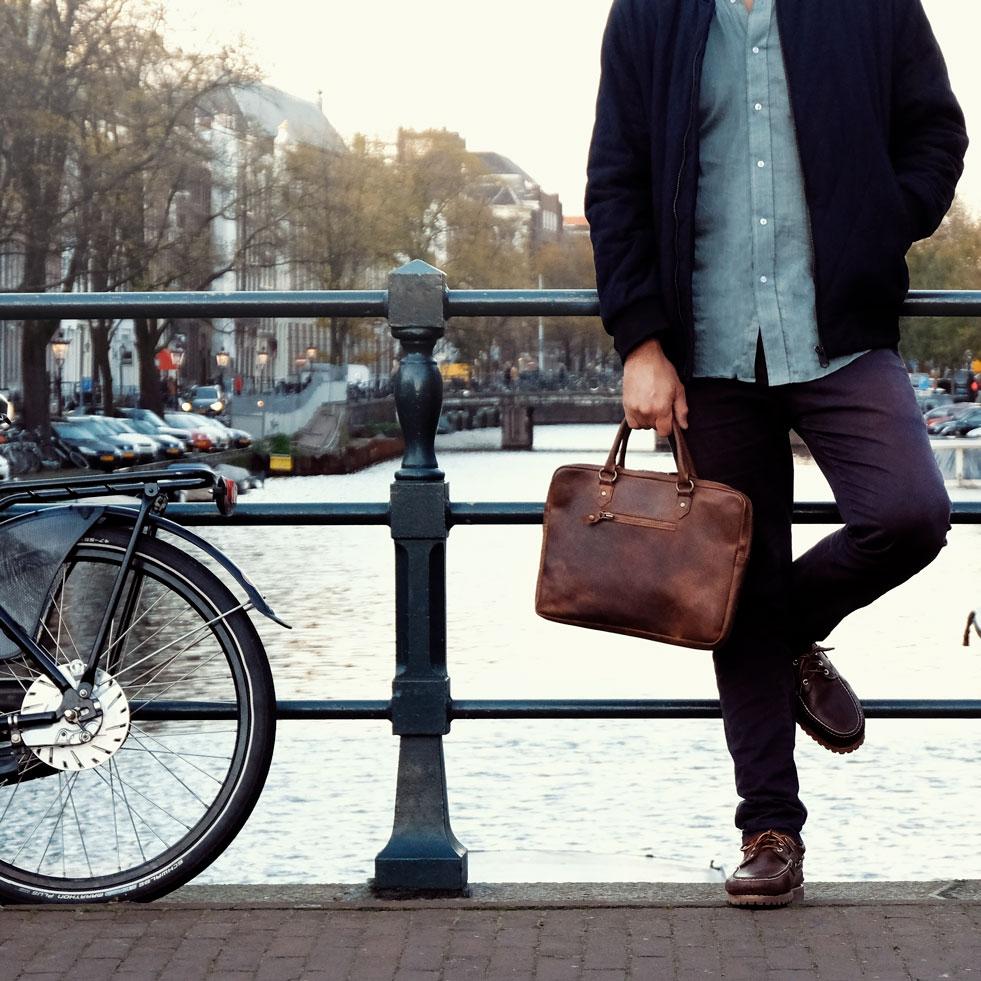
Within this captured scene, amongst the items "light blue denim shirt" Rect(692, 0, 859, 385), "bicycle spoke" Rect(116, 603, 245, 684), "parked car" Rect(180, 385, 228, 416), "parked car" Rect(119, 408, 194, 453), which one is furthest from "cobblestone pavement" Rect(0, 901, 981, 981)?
"parked car" Rect(180, 385, 228, 416)

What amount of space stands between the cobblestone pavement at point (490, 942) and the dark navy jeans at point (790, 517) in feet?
0.76

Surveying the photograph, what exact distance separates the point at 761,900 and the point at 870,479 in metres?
0.66

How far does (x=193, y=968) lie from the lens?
255 cm

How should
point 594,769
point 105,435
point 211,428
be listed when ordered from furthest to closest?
point 211,428, point 105,435, point 594,769

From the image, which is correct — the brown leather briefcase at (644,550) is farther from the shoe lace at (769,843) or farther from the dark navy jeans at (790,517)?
the shoe lace at (769,843)

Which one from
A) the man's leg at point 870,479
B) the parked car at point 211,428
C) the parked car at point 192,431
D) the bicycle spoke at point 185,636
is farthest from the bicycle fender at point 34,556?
the parked car at point 211,428

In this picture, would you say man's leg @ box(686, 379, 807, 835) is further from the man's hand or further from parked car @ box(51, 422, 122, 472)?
parked car @ box(51, 422, 122, 472)

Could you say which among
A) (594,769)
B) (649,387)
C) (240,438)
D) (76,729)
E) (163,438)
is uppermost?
(649,387)

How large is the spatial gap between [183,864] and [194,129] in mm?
33730

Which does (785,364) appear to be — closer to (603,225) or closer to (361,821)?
(603,225)

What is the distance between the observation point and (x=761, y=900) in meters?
2.79

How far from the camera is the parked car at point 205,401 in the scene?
191 ft

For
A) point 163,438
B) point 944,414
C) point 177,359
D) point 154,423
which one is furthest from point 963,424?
point 177,359

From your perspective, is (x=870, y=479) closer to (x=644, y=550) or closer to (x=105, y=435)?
(x=644, y=550)
